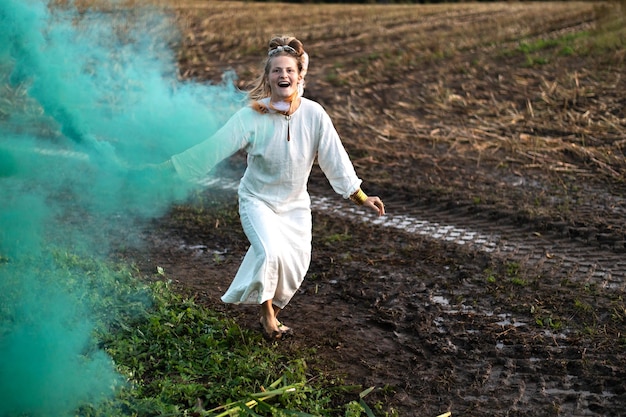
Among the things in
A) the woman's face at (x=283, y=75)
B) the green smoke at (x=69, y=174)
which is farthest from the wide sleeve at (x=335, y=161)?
the green smoke at (x=69, y=174)

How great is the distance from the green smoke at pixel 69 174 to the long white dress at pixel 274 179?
65cm

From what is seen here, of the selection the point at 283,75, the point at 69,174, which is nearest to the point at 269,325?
the point at 283,75

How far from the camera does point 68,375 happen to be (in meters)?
3.79

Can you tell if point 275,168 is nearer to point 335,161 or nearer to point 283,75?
point 335,161

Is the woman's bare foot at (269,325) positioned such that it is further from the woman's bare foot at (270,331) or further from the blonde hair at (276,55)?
the blonde hair at (276,55)

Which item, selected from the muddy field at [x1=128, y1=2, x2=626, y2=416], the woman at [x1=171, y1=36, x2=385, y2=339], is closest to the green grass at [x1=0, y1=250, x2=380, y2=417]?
the muddy field at [x1=128, y1=2, x2=626, y2=416]

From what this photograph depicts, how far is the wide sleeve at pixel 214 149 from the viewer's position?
464 cm

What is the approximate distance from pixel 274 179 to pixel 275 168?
6cm

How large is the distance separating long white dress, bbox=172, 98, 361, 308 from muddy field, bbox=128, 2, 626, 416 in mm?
465

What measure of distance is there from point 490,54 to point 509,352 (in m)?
10.6

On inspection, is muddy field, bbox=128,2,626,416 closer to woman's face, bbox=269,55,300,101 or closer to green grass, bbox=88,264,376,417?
green grass, bbox=88,264,376,417

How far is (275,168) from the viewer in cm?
475

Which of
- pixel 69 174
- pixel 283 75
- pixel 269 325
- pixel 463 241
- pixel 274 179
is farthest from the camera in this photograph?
pixel 69 174

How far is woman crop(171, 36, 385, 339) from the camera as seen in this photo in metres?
4.66
